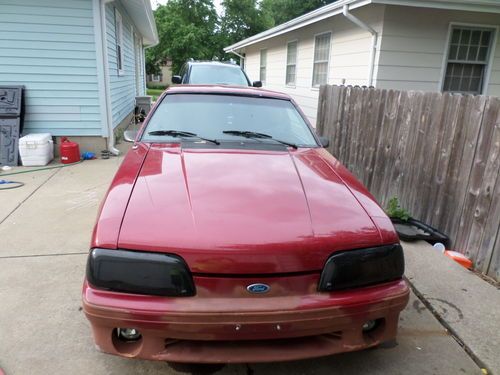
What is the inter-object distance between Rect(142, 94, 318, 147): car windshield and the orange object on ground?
1813 mm

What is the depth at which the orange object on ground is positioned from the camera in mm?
3617

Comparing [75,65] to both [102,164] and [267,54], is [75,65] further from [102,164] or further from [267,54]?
[267,54]

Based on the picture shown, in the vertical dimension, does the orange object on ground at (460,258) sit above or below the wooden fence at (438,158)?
below

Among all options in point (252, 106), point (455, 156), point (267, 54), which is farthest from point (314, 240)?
point (267, 54)

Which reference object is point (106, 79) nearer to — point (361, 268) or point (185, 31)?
point (361, 268)

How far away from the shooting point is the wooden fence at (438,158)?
11.2 ft

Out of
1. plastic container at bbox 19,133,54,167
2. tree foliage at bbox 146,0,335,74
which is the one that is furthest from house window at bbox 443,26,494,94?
tree foliage at bbox 146,0,335,74

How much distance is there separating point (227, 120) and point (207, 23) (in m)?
38.2

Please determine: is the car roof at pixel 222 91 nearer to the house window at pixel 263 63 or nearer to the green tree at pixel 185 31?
the house window at pixel 263 63

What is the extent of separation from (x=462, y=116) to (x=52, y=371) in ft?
13.1

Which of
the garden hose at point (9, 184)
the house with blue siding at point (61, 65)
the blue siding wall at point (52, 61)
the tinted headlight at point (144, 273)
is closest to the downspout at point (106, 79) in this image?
the house with blue siding at point (61, 65)

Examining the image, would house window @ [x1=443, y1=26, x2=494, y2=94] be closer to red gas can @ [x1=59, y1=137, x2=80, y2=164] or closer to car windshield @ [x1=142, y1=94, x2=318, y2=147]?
car windshield @ [x1=142, y1=94, x2=318, y2=147]

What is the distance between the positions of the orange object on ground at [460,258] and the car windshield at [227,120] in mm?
1813

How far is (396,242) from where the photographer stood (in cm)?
204
